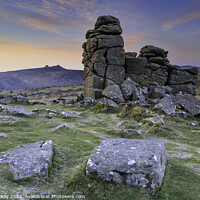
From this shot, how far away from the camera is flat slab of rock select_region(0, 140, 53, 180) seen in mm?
6740

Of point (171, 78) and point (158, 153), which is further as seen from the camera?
point (171, 78)

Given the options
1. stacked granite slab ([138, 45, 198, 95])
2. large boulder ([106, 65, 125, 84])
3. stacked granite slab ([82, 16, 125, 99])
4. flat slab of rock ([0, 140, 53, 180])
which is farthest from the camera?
stacked granite slab ([138, 45, 198, 95])

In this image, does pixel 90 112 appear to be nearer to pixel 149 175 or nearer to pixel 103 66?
pixel 103 66

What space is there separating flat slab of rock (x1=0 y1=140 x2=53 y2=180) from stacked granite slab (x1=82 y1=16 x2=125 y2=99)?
3088 cm

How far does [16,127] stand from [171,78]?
40820 mm

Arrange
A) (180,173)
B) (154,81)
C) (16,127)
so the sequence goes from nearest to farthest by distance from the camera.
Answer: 1. (180,173)
2. (16,127)
3. (154,81)

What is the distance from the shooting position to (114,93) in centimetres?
3653

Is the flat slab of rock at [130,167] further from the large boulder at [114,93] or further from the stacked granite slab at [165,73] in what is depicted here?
the stacked granite slab at [165,73]

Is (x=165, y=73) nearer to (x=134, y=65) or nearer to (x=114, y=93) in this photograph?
(x=134, y=65)

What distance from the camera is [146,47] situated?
4719 centimetres

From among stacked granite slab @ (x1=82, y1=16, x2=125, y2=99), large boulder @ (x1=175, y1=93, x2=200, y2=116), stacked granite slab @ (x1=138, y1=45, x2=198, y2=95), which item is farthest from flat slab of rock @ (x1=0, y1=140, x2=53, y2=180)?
stacked granite slab @ (x1=138, y1=45, x2=198, y2=95)

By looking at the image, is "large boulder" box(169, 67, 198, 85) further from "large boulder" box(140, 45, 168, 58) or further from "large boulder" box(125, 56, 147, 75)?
"large boulder" box(125, 56, 147, 75)

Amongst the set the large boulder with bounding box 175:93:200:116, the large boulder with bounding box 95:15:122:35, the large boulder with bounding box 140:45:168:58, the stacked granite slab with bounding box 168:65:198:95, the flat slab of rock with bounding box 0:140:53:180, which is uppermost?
the large boulder with bounding box 95:15:122:35

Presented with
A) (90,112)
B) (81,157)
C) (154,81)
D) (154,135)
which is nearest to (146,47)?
(154,81)
